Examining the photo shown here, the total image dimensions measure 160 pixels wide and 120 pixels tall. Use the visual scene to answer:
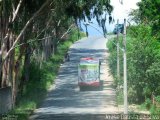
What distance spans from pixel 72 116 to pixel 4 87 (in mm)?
4867

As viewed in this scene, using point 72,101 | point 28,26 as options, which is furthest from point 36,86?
point 28,26

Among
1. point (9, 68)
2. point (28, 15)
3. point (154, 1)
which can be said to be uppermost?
point (154, 1)

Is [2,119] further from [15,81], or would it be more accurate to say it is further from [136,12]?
[136,12]

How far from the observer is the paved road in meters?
44.9

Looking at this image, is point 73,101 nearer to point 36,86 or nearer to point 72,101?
point 72,101

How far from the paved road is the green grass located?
631 mm

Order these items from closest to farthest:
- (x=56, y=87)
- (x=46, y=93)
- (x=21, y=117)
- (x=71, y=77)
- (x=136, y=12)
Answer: (x=21, y=117), (x=46, y=93), (x=56, y=87), (x=71, y=77), (x=136, y=12)

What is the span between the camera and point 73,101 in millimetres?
55375

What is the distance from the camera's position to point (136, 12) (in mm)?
82375

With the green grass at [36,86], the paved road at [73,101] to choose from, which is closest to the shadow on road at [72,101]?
the paved road at [73,101]

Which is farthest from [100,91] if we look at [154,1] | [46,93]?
[154,1]

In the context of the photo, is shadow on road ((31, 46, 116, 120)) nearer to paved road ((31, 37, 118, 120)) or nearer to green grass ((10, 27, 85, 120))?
paved road ((31, 37, 118, 120))

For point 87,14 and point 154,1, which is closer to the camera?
point 87,14

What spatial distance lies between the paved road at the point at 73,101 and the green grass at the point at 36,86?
2.07ft
